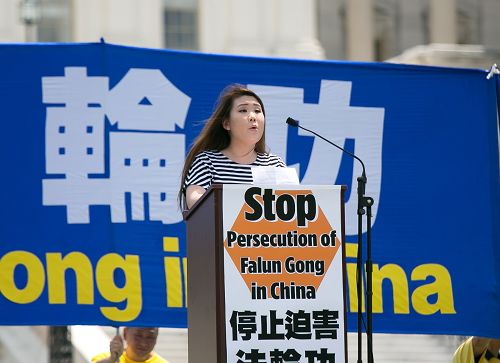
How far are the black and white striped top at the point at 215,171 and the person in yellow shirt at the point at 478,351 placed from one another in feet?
8.19

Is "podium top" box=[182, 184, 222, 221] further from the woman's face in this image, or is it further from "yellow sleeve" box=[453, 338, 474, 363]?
"yellow sleeve" box=[453, 338, 474, 363]

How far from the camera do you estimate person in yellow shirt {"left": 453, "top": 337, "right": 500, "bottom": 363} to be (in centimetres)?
934

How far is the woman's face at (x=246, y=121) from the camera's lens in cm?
756

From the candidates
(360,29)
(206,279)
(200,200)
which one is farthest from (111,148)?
(360,29)

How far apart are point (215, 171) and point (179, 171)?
228 centimetres

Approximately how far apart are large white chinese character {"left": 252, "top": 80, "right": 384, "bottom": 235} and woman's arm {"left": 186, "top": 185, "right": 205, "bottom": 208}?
8.25 feet

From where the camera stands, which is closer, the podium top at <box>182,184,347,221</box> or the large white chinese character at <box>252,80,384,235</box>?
the podium top at <box>182,184,347,221</box>

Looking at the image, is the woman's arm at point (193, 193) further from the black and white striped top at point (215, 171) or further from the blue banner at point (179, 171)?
the blue banner at point (179, 171)

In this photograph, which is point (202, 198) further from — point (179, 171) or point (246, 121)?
point (179, 171)

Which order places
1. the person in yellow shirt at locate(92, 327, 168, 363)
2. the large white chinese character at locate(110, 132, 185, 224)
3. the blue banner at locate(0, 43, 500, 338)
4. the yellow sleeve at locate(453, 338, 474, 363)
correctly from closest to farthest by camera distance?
the yellow sleeve at locate(453, 338, 474, 363) → the blue banner at locate(0, 43, 500, 338) → the large white chinese character at locate(110, 132, 185, 224) → the person in yellow shirt at locate(92, 327, 168, 363)

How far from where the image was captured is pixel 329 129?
32.8 ft

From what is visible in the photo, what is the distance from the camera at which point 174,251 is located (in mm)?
9625

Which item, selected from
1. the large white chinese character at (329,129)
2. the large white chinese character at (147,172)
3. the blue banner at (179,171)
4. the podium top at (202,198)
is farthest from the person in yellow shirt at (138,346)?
the podium top at (202,198)

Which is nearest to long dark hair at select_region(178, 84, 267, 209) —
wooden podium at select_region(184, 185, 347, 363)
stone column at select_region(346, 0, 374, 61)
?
wooden podium at select_region(184, 185, 347, 363)
